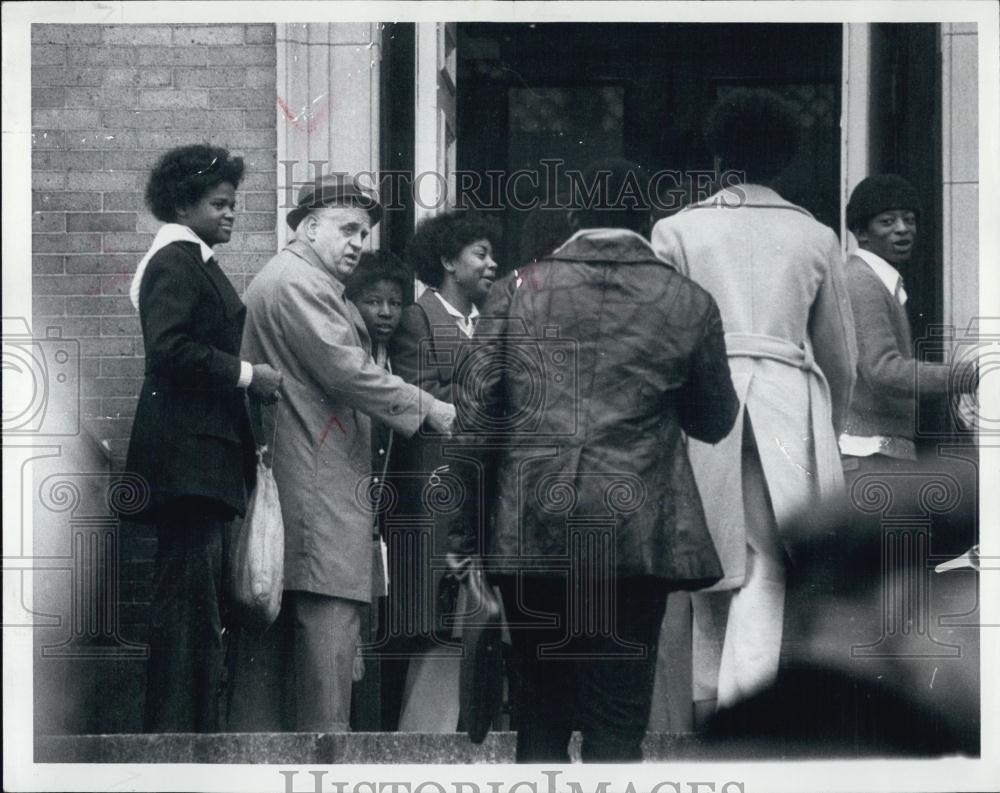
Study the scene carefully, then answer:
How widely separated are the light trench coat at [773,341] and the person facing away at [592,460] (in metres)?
0.15

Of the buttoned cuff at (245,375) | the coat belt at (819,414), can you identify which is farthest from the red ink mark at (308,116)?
the coat belt at (819,414)

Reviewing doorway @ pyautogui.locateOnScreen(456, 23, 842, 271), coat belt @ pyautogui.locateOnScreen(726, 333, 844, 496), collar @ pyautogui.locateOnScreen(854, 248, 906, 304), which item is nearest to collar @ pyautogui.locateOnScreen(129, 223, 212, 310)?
doorway @ pyautogui.locateOnScreen(456, 23, 842, 271)

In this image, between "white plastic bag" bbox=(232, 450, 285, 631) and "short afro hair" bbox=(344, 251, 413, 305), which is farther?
"short afro hair" bbox=(344, 251, 413, 305)

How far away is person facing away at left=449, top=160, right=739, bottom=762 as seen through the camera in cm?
627

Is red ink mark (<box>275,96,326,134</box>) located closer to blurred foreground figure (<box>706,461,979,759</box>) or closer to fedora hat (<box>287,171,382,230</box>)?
fedora hat (<box>287,171,382,230</box>)

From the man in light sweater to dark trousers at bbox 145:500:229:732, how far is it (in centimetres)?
231

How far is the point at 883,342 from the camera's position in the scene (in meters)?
6.72

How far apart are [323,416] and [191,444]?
0.47 m

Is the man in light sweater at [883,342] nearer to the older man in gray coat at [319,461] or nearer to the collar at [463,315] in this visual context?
the collar at [463,315]

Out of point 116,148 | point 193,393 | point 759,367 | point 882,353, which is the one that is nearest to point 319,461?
point 193,393

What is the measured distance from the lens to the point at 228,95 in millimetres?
6703

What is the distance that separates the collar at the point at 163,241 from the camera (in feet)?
21.6

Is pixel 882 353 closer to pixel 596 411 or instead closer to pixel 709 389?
pixel 709 389

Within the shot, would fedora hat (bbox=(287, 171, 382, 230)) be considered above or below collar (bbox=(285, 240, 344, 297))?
above
